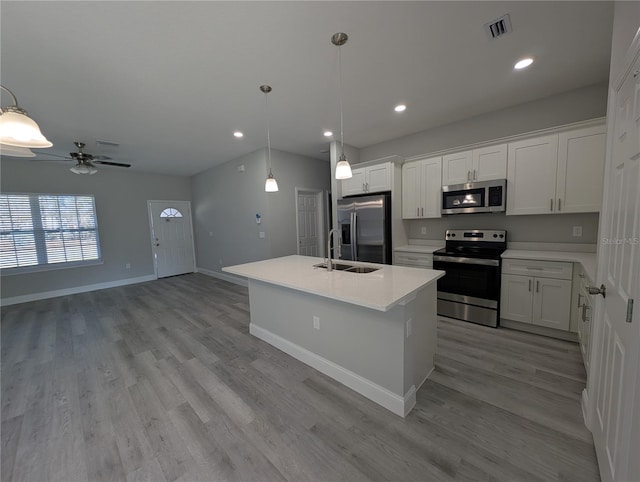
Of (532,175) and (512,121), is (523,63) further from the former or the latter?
(532,175)

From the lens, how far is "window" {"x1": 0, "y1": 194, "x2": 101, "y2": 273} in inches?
181

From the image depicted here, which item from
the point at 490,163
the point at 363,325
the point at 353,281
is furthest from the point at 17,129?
the point at 490,163

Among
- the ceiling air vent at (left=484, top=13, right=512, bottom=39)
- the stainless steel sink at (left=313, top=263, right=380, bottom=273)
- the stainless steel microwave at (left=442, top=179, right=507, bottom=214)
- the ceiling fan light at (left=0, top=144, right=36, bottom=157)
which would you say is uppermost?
the ceiling air vent at (left=484, top=13, right=512, bottom=39)

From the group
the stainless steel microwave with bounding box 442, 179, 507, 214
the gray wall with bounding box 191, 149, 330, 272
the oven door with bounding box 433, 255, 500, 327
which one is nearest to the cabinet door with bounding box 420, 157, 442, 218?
the stainless steel microwave with bounding box 442, 179, 507, 214

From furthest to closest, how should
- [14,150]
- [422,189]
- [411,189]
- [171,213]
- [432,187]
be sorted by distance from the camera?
[171,213], [411,189], [422,189], [432,187], [14,150]

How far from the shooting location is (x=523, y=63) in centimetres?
228

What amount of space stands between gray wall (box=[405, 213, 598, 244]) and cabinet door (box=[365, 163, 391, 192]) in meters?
1.01

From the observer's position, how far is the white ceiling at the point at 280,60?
1674mm

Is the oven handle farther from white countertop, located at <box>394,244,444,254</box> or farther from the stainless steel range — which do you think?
white countertop, located at <box>394,244,444,254</box>

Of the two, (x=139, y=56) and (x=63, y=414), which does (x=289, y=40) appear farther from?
(x=63, y=414)

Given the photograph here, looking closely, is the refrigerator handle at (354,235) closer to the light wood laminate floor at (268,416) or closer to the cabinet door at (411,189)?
the cabinet door at (411,189)

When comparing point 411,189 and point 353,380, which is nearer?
point 353,380

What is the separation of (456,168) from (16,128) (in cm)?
411

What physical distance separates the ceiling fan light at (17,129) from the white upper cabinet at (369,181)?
3.61 meters
